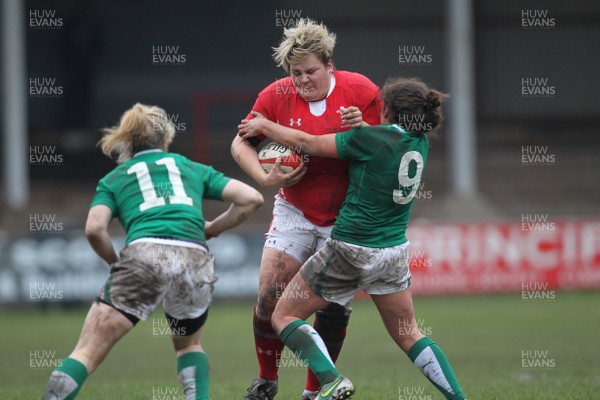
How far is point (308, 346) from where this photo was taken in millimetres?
5746

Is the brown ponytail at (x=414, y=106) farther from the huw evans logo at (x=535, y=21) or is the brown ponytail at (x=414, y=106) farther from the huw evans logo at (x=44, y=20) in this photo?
the huw evans logo at (x=535, y=21)

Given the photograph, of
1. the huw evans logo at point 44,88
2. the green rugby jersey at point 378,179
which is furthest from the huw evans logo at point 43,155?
the green rugby jersey at point 378,179

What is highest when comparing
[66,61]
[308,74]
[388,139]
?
[66,61]

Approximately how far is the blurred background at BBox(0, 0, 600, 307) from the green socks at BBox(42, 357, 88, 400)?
544 inches

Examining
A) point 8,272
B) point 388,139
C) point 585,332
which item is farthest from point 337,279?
point 8,272

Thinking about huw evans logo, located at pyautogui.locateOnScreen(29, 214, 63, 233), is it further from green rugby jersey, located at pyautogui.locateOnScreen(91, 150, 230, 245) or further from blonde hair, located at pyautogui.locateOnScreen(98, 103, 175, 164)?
green rugby jersey, located at pyautogui.locateOnScreen(91, 150, 230, 245)

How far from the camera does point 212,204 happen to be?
66.8ft

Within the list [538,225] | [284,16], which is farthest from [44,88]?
[538,225]

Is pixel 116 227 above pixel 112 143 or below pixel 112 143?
below

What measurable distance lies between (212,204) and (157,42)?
3878mm

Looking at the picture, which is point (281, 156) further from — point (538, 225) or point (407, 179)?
point (538, 225)

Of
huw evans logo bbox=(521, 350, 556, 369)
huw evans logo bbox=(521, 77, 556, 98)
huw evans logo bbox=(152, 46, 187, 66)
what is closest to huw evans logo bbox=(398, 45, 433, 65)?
huw evans logo bbox=(521, 77, 556, 98)

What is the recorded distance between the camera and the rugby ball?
6.05 metres

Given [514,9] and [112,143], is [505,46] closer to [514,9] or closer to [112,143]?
[514,9]
